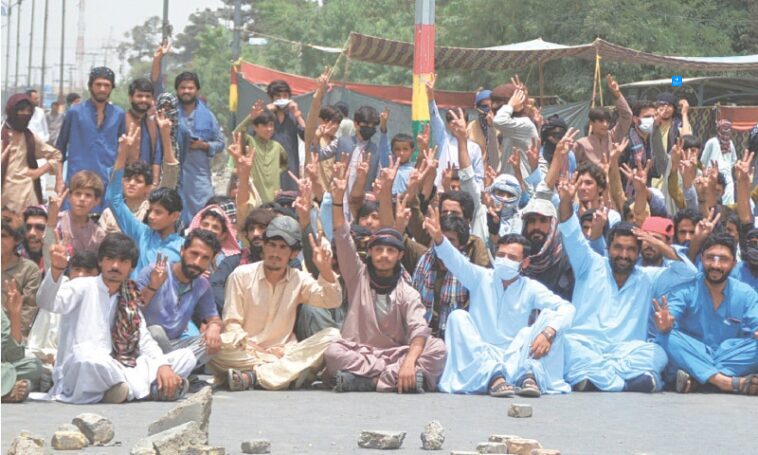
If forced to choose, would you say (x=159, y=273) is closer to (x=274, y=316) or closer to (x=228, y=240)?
(x=274, y=316)

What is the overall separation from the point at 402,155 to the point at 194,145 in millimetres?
1718

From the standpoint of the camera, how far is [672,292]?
30.7 ft

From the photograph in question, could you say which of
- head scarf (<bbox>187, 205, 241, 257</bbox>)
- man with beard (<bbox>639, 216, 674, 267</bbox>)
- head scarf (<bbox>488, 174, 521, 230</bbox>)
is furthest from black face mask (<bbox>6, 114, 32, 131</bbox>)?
man with beard (<bbox>639, 216, 674, 267</bbox>)

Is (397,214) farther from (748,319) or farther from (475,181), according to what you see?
(748,319)

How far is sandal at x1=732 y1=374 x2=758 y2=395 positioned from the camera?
29.5 feet

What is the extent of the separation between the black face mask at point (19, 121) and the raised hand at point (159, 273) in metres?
2.77

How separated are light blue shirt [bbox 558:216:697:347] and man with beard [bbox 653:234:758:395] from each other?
0.15 m

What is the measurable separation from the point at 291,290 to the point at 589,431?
2431 mm

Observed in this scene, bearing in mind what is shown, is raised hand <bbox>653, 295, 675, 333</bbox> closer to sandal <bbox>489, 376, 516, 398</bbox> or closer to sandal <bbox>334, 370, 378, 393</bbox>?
sandal <bbox>489, 376, 516, 398</bbox>

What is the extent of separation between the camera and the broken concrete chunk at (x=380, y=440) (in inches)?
269

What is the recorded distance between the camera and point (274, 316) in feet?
30.2

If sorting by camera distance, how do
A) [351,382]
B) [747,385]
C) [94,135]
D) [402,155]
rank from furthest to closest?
[402,155], [94,135], [747,385], [351,382]

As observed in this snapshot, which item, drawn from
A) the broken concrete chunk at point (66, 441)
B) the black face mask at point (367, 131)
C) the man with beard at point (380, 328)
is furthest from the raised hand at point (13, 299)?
the black face mask at point (367, 131)

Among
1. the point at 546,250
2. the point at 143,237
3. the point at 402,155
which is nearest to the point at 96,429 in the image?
the point at 143,237
